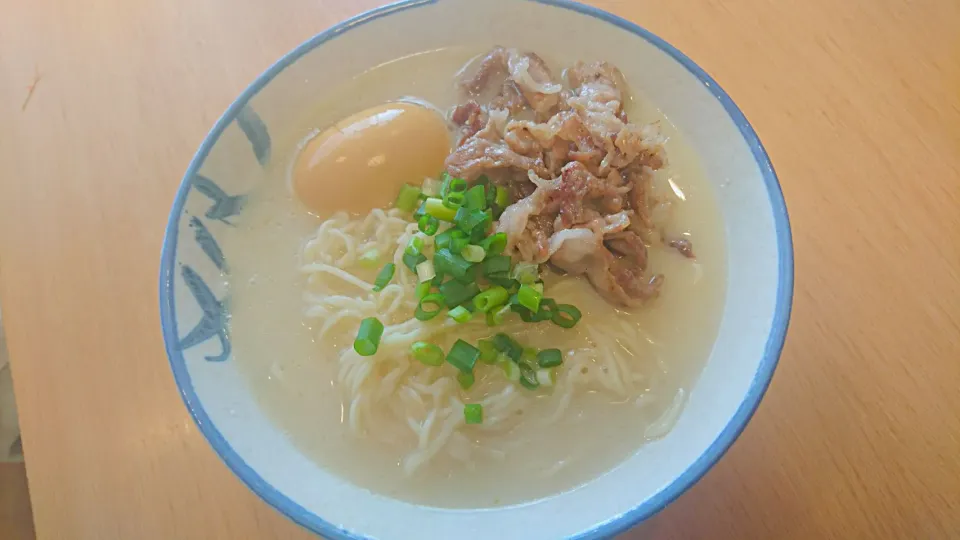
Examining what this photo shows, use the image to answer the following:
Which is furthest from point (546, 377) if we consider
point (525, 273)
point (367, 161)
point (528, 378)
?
point (367, 161)

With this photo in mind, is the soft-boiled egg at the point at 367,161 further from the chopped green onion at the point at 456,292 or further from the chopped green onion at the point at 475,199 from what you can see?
the chopped green onion at the point at 456,292

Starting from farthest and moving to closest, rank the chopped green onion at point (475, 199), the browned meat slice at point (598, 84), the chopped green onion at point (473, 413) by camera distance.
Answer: the browned meat slice at point (598, 84) < the chopped green onion at point (475, 199) < the chopped green onion at point (473, 413)

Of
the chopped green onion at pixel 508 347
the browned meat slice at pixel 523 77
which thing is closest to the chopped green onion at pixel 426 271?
the chopped green onion at pixel 508 347

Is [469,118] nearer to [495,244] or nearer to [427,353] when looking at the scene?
[495,244]

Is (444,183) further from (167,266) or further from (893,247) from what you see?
(893,247)

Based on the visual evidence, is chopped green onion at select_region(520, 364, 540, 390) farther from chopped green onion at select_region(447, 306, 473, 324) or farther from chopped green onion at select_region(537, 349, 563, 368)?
chopped green onion at select_region(447, 306, 473, 324)

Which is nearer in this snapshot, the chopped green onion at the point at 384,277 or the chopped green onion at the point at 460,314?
the chopped green onion at the point at 460,314

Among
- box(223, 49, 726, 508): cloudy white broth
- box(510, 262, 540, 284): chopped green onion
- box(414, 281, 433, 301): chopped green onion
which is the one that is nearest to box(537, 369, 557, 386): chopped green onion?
box(223, 49, 726, 508): cloudy white broth
